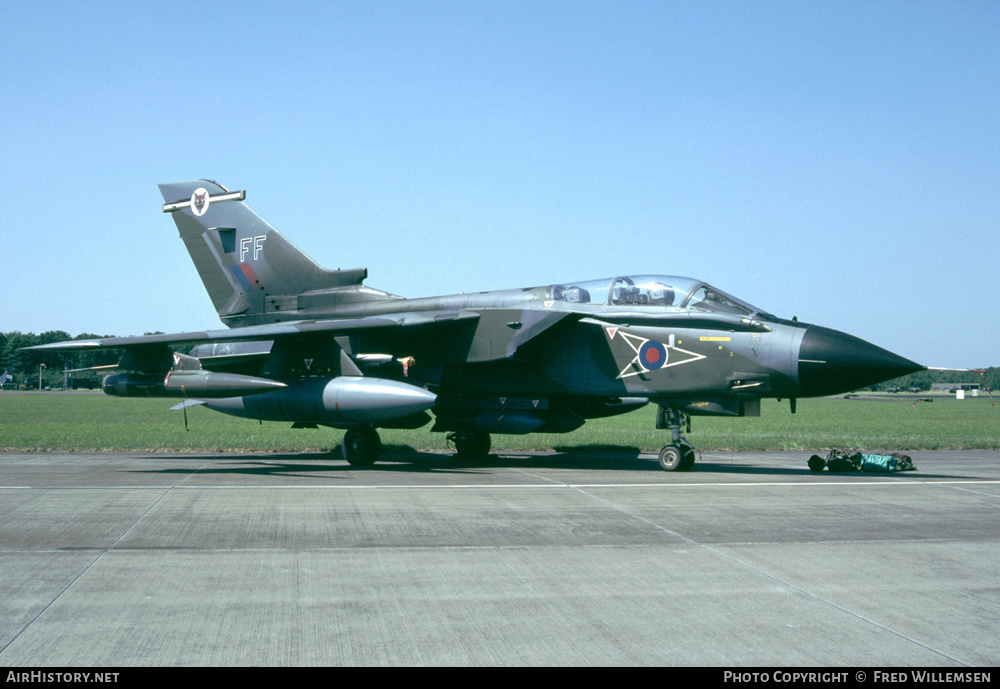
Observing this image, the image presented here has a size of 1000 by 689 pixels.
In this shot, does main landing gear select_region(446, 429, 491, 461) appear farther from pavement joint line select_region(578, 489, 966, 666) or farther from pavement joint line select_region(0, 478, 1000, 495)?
pavement joint line select_region(578, 489, 966, 666)

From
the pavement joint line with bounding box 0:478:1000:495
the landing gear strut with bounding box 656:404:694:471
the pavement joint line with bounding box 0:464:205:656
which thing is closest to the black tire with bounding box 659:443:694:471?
the landing gear strut with bounding box 656:404:694:471

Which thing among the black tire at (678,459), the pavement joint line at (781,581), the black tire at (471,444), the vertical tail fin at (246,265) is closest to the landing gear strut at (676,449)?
the black tire at (678,459)

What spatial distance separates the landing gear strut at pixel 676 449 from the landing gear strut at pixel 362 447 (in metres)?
5.40

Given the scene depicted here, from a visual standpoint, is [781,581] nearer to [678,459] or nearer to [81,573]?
[81,573]

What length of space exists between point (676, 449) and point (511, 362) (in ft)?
11.1

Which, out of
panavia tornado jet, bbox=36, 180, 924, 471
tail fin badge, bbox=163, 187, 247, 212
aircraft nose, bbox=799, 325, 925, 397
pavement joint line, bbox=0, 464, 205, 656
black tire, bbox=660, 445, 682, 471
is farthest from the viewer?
tail fin badge, bbox=163, 187, 247, 212

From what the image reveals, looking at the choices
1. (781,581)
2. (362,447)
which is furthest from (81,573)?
(362,447)

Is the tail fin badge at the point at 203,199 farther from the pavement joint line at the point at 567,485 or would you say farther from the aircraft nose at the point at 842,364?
the aircraft nose at the point at 842,364

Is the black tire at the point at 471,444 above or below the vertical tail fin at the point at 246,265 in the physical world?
below

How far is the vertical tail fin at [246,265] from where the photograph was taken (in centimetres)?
1788

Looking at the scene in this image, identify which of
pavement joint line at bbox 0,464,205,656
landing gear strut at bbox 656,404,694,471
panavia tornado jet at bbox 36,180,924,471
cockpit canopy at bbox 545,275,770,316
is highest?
cockpit canopy at bbox 545,275,770,316

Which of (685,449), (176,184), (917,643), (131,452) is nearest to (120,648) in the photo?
(917,643)

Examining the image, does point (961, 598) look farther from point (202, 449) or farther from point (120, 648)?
point (202, 449)

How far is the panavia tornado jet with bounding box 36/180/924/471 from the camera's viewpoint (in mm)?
12734
